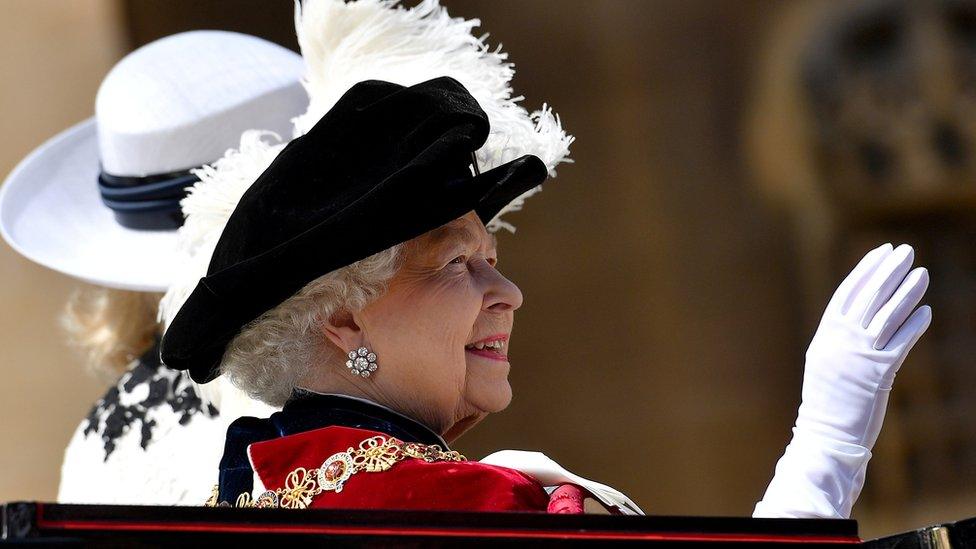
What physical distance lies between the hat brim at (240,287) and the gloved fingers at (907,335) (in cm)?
58

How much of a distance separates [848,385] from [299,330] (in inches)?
29.5

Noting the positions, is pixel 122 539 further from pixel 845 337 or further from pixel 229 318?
pixel 845 337

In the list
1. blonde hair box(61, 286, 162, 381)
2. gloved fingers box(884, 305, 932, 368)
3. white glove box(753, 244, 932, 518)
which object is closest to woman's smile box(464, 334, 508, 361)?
white glove box(753, 244, 932, 518)

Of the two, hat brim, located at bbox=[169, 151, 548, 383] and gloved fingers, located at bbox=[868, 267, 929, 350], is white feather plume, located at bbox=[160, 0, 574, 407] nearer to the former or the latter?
hat brim, located at bbox=[169, 151, 548, 383]

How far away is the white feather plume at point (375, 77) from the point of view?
7.80ft

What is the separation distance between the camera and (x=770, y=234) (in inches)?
205

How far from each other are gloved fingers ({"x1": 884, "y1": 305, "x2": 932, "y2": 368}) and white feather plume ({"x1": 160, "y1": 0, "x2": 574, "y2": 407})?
0.62m

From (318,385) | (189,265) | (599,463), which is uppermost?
(318,385)

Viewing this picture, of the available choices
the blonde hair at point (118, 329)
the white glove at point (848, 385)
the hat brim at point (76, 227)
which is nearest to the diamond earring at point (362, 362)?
the white glove at point (848, 385)

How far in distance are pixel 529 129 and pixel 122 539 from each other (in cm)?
112

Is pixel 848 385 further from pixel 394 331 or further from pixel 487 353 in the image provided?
pixel 394 331

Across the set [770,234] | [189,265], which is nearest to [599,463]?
[770,234]

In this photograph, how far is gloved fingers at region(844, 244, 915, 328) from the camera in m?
2.03

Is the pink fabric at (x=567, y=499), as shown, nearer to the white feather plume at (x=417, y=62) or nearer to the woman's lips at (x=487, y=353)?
the woman's lips at (x=487, y=353)
